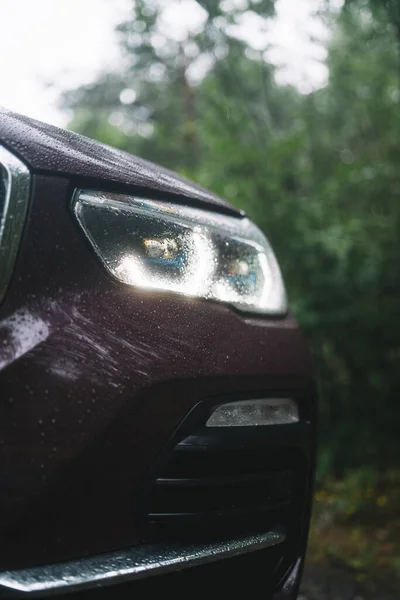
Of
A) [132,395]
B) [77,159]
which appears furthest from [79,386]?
[77,159]

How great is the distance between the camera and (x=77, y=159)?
1.23m

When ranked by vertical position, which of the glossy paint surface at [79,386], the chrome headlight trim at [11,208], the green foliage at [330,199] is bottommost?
the green foliage at [330,199]

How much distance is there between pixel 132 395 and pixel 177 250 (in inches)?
15.1

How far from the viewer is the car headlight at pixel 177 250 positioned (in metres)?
1.19

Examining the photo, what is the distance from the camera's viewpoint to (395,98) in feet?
15.9

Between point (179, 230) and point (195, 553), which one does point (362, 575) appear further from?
point (179, 230)

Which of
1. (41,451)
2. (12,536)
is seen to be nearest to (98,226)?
(41,451)

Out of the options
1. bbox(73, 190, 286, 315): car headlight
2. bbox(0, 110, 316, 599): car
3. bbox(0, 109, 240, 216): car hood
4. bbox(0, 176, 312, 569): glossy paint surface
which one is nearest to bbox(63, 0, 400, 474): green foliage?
bbox(73, 190, 286, 315): car headlight

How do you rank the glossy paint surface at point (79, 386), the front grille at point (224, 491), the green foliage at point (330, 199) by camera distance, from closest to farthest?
the glossy paint surface at point (79, 386)
the front grille at point (224, 491)
the green foliage at point (330, 199)

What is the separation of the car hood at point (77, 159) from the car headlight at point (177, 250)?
0.12ft

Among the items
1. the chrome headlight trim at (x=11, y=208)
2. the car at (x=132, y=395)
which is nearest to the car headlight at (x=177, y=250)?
the car at (x=132, y=395)

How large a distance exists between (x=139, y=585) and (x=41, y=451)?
337 millimetres

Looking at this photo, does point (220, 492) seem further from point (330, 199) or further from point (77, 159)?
point (330, 199)

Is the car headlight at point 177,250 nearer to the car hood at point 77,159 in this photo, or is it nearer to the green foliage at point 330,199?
the car hood at point 77,159
